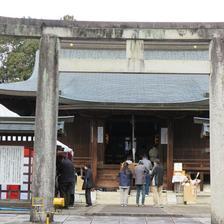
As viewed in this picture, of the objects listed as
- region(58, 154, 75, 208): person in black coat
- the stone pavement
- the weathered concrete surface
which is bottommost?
the stone pavement

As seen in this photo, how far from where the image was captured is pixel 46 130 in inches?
475

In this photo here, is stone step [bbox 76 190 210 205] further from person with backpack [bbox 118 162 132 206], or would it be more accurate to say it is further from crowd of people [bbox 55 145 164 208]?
person with backpack [bbox 118 162 132 206]

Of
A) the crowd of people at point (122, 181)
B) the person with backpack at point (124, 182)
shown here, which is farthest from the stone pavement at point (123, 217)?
the person with backpack at point (124, 182)

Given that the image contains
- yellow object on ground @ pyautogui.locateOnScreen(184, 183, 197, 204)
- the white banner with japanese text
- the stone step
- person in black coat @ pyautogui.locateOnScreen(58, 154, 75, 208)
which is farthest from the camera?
the stone step

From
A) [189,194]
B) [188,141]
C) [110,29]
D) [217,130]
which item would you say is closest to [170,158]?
[188,141]

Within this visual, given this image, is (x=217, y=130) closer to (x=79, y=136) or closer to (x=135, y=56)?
(x=135, y=56)

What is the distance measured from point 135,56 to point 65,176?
488 centimetres

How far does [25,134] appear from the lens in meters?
14.4

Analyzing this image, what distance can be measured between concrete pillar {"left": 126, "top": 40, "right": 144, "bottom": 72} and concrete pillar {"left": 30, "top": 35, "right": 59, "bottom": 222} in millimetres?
1994

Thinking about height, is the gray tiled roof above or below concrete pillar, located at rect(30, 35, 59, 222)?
above

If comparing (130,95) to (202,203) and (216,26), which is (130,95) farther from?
(216,26)

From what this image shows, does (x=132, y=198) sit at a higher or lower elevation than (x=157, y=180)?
lower

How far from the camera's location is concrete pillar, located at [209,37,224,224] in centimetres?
1177

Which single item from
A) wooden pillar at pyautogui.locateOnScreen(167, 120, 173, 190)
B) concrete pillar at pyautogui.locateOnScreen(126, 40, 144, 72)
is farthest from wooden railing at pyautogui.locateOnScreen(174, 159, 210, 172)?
concrete pillar at pyautogui.locateOnScreen(126, 40, 144, 72)
